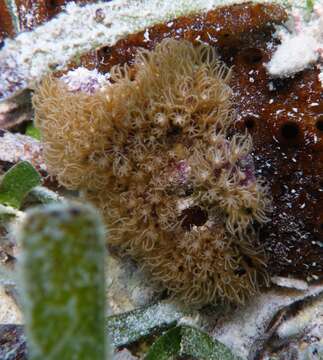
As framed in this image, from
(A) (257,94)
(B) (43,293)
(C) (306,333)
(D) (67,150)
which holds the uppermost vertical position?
(B) (43,293)

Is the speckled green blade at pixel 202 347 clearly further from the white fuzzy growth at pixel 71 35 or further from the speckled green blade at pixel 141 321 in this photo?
the white fuzzy growth at pixel 71 35

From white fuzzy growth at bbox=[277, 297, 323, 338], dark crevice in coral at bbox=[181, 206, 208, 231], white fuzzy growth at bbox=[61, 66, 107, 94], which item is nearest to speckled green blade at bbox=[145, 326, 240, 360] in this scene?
white fuzzy growth at bbox=[277, 297, 323, 338]

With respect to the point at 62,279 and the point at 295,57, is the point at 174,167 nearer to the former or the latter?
the point at 295,57

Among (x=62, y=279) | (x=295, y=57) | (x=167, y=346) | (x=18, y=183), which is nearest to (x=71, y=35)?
(x=18, y=183)

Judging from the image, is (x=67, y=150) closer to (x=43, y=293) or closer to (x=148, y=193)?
(x=148, y=193)

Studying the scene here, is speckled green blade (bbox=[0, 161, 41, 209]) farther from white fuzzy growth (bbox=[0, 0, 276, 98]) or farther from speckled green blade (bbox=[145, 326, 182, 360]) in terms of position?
speckled green blade (bbox=[145, 326, 182, 360])

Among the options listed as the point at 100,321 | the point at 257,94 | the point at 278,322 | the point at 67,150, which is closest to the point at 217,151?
the point at 257,94
